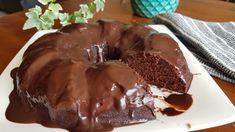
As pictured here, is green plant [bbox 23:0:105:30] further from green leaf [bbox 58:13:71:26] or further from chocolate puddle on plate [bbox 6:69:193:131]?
chocolate puddle on plate [bbox 6:69:193:131]

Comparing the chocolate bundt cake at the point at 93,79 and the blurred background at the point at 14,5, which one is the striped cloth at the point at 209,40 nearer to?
the chocolate bundt cake at the point at 93,79

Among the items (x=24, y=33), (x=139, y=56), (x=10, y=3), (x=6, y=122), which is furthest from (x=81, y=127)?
(x=10, y=3)

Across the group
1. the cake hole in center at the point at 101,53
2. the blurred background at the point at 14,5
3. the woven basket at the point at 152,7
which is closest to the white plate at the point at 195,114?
the cake hole in center at the point at 101,53

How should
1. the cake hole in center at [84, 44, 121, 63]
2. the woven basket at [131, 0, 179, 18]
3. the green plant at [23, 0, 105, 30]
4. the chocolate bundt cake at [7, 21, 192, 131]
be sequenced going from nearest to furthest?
1. the chocolate bundt cake at [7, 21, 192, 131]
2. the cake hole in center at [84, 44, 121, 63]
3. the green plant at [23, 0, 105, 30]
4. the woven basket at [131, 0, 179, 18]

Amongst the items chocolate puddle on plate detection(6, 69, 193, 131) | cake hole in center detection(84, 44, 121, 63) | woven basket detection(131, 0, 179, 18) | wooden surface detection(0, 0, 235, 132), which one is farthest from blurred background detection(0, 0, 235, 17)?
chocolate puddle on plate detection(6, 69, 193, 131)

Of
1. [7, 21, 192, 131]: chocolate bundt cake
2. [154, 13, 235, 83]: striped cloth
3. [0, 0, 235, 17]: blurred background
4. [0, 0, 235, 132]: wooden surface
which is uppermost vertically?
[7, 21, 192, 131]: chocolate bundt cake

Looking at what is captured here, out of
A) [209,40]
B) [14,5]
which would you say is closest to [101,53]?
[209,40]

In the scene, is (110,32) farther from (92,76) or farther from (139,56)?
(92,76)
